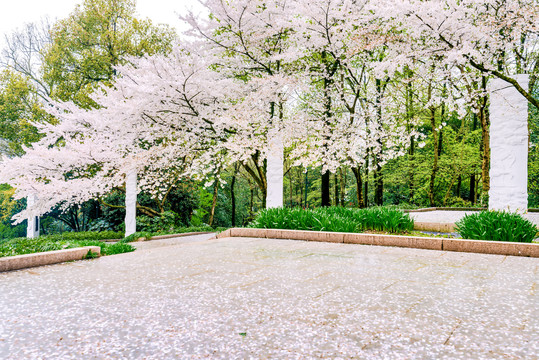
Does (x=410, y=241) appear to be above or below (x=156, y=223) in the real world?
above

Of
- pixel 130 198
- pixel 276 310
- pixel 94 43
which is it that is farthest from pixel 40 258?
pixel 94 43

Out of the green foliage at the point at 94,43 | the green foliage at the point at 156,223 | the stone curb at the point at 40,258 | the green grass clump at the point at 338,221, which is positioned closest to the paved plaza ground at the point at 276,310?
the stone curb at the point at 40,258

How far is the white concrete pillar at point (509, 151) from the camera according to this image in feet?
26.6

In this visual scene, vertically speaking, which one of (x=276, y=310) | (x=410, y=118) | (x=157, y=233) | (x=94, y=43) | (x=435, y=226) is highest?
(x=94, y=43)

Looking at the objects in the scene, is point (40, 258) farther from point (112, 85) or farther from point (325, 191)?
point (112, 85)

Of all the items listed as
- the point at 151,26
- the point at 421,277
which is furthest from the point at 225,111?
the point at 151,26

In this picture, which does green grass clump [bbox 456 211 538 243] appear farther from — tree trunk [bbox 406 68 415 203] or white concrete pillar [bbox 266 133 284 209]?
tree trunk [bbox 406 68 415 203]

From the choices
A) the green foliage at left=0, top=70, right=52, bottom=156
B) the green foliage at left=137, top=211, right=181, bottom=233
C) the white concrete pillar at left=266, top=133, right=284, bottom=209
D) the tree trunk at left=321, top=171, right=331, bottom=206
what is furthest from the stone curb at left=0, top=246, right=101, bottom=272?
the green foliage at left=0, top=70, right=52, bottom=156

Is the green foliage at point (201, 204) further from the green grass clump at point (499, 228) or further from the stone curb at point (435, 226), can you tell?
the green grass clump at point (499, 228)

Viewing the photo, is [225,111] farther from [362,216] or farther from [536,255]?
[536,255]

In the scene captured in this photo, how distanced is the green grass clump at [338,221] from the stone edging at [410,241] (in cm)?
42

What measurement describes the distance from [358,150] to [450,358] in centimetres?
1108

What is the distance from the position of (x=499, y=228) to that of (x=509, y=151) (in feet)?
9.82

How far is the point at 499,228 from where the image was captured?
614 centimetres
